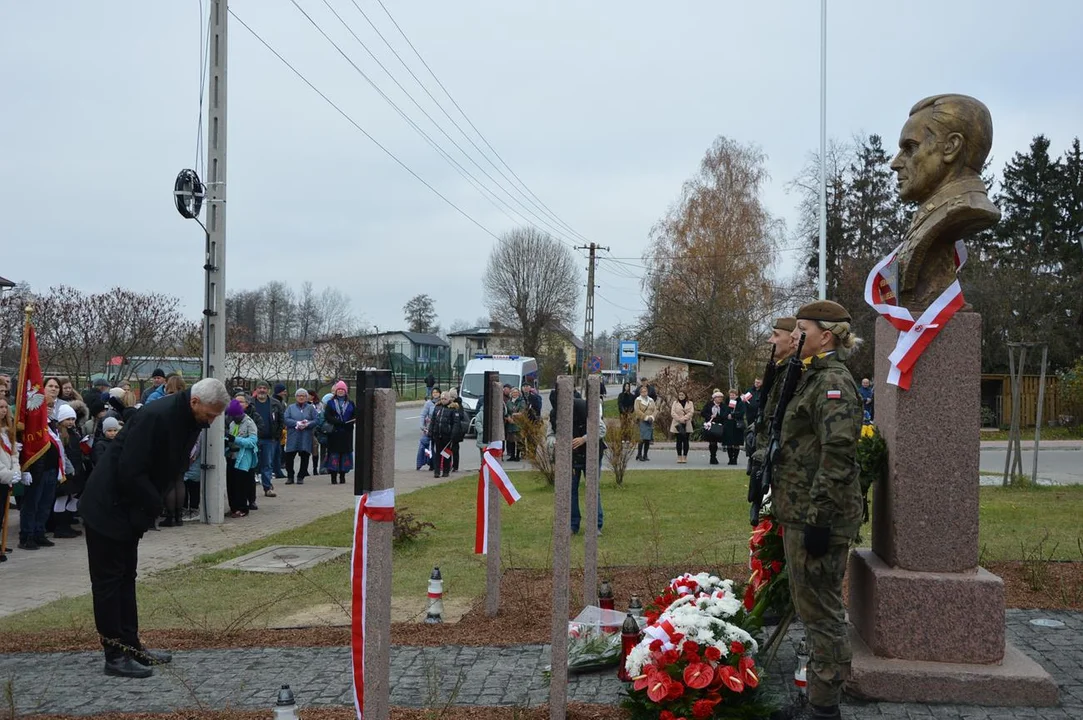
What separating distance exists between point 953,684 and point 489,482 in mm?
3777

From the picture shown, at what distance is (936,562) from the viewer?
18.4ft

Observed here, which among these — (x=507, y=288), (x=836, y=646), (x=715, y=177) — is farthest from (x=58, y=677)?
(x=507, y=288)

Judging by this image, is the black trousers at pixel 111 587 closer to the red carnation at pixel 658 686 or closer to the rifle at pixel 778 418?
the red carnation at pixel 658 686

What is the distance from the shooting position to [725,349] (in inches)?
1702

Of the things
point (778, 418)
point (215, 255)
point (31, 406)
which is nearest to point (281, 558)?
point (31, 406)

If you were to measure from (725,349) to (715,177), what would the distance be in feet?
38.3

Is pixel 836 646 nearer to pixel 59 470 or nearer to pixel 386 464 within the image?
pixel 386 464

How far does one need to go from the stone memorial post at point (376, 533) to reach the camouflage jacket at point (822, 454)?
228cm

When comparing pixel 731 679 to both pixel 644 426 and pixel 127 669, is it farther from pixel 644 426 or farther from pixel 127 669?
pixel 644 426

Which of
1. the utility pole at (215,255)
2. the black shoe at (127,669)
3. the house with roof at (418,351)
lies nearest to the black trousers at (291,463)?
the utility pole at (215,255)

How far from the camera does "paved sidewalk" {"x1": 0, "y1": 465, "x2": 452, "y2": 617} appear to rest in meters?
9.48

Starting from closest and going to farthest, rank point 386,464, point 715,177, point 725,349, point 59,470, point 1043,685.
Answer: point 386,464 → point 1043,685 → point 59,470 → point 725,349 → point 715,177

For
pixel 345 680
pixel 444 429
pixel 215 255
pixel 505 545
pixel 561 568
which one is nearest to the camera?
pixel 561 568

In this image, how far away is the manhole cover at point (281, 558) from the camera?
10.3 m
